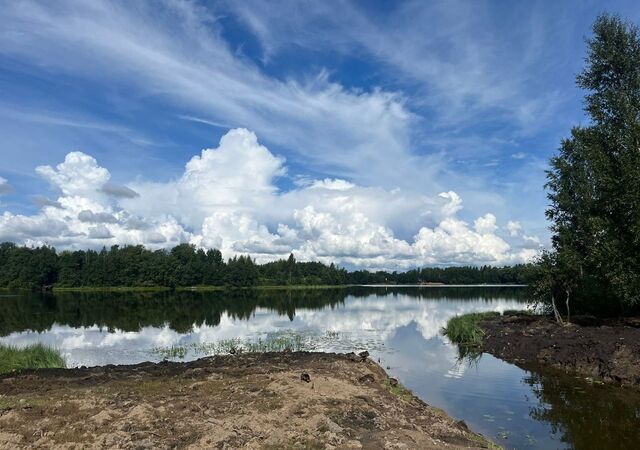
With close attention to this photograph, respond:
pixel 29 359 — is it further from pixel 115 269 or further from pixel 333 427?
pixel 115 269

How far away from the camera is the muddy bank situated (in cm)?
1998

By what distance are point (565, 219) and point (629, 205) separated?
8664mm

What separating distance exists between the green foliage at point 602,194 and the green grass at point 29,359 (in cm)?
2813

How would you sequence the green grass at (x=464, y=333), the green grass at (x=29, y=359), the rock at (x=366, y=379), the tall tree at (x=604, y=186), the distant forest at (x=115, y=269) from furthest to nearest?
the distant forest at (x=115, y=269), the green grass at (x=464, y=333), the tall tree at (x=604, y=186), the green grass at (x=29, y=359), the rock at (x=366, y=379)

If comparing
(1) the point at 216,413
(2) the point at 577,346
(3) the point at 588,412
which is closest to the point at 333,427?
(1) the point at 216,413

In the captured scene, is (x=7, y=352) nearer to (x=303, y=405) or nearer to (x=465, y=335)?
(x=303, y=405)

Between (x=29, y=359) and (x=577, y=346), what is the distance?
26.3 m

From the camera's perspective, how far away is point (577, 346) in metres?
23.5

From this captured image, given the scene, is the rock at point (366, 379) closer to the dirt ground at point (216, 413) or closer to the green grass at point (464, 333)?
the dirt ground at point (216, 413)

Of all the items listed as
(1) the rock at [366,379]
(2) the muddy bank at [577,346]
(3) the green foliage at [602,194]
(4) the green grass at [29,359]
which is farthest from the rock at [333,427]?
(3) the green foliage at [602,194]

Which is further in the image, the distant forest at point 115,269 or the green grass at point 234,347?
the distant forest at point 115,269

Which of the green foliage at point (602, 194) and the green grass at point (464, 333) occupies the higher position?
the green foliage at point (602, 194)

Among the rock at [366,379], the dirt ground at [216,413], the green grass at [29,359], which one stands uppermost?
the dirt ground at [216,413]

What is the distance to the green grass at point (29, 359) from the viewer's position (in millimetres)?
20331
